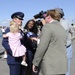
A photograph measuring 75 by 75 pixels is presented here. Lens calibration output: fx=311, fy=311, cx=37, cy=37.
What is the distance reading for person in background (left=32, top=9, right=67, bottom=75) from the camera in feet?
14.6

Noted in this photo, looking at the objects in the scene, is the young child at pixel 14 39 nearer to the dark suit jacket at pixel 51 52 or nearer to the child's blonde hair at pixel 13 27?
the child's blonde hair at pixel 13 27

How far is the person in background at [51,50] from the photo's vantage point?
445 centimetres

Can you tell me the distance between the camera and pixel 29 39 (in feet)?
19.8

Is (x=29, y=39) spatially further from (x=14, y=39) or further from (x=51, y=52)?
(x=51, y=52)

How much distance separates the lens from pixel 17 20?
5.59m

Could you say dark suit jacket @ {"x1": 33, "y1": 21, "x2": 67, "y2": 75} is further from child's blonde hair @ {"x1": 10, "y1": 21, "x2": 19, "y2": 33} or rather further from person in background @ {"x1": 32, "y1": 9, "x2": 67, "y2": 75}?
child's blonde hair @ {"x1": 10, "y1": 21, "x2": 19, "y2": 33}

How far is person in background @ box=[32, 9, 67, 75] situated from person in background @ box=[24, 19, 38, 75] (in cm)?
141

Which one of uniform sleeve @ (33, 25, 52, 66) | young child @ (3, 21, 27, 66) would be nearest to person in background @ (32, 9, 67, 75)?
uniform sleeve @ (33, 25, 52, 66)

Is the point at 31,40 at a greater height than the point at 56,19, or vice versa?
the point at 56,19

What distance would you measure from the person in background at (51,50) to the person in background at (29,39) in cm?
141

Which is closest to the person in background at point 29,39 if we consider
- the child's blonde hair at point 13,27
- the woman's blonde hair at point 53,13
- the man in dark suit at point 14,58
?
the man in dark suit at point 14,58

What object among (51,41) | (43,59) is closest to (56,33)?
(51,41)

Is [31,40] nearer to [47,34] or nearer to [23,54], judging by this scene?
[23,54]

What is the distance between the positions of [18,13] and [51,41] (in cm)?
139
